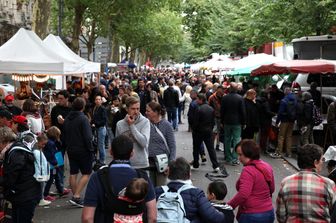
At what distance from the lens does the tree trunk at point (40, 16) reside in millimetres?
21750

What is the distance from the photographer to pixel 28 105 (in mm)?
9258

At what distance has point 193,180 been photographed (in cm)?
1109

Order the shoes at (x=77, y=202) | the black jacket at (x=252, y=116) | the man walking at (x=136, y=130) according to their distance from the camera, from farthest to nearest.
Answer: the black jacket at (x=252, y=116) → the shoes at (x=77, y=202) → the man walking at (x=136, y=130)

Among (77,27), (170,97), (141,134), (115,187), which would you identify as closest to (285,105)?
(170,97)

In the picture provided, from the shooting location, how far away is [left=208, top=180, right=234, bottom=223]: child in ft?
16.1

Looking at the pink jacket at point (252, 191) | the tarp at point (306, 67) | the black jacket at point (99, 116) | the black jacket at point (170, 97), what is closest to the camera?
the pink jacket at point (252, 191)

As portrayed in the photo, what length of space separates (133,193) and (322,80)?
14294mm

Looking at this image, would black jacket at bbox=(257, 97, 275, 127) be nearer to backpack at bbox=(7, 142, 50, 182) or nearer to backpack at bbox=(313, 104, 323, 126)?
backpack at bbox=(313, 104, 323, 126)

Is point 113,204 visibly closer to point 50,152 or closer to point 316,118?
point 50,152

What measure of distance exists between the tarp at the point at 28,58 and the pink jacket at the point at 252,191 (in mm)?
7361

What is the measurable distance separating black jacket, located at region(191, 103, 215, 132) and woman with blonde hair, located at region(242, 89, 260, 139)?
5.41 feet

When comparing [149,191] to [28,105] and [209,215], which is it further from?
[28,105]

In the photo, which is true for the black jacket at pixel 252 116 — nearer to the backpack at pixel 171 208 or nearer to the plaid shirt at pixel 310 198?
the plaid shirt at pixel 310 198

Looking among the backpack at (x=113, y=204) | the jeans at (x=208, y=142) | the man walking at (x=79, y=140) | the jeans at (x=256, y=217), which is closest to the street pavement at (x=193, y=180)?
the jeans at (x=208, y=142)
